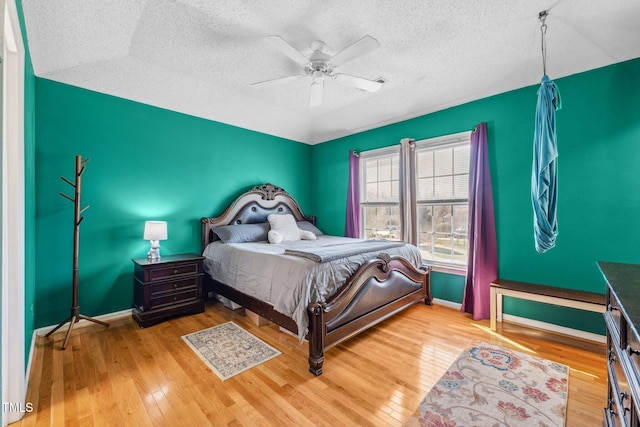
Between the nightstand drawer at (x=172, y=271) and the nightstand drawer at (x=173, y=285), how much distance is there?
0.07 m

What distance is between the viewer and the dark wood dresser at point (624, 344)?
32.6 inches

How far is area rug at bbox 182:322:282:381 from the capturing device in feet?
7.02

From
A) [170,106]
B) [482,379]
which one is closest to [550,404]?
[482,379]

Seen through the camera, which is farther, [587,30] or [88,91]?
[88,91]

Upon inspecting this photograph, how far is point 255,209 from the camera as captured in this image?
429 centimetres

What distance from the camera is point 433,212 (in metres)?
3.76

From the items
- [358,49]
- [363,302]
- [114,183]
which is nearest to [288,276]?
[363,302]

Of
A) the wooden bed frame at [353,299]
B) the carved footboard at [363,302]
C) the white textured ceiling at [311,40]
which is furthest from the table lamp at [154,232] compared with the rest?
the carved footboard at [363,302]

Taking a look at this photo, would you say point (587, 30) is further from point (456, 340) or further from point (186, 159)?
point (186, 159)

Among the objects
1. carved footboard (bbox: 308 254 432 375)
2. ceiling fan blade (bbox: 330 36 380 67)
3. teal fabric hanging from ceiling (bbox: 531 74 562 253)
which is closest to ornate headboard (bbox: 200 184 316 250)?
carved footboard (bbox: 308 254 432 375)

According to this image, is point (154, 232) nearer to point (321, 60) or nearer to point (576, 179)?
point (321, 60)

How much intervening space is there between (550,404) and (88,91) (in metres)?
4.90

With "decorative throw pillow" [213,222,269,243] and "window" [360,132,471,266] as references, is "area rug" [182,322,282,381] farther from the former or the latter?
"window" [360,132,471,266]

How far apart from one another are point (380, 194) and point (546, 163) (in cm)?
238
